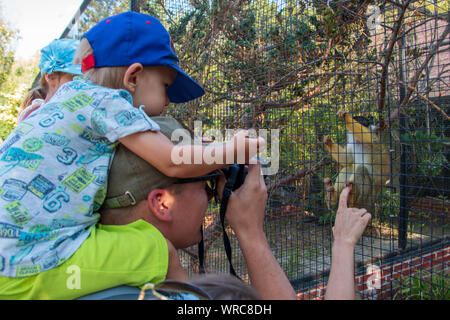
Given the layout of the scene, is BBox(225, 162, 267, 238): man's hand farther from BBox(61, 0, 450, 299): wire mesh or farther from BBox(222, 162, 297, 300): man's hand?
BBox(61, 0, 450, 299): wire mesh

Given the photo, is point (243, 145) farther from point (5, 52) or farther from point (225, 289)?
point (5, 52)

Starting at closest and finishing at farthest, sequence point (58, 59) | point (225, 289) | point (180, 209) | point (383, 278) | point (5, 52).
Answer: point (225, 289), point (180, 209), point (58, 59), point (383, 278), point (5, 52)

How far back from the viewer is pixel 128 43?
813 mm

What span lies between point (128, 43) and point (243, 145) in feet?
1.35

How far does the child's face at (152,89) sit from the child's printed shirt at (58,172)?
3.4 inches

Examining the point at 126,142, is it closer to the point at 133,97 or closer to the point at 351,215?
the point at 133,97

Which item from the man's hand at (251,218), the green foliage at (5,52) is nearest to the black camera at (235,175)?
the man's hand at (251,218)

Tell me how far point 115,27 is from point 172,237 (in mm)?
568

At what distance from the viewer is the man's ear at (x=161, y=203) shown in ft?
2.47

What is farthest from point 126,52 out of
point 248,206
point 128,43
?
point 248,206

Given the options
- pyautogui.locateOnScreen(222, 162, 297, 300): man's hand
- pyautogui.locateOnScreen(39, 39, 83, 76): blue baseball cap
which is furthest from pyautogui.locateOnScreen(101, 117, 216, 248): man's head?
pyautogui.locateOnScreen(39, 39, 83, 76): blue baseball cap

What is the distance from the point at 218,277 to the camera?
22.2 inches

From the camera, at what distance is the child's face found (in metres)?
0.85

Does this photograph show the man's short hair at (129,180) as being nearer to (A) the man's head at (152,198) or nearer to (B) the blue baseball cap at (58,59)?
(A) the man's head at (152,198)
